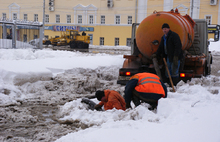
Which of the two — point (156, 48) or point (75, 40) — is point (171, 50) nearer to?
point (156, 48)

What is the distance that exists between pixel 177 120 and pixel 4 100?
164 inches

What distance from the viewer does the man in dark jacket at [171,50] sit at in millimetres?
6625

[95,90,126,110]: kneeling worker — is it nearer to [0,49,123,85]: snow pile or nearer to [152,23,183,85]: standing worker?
[152,23,183,85]: standing worker

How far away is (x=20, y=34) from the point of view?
1789 centimetres

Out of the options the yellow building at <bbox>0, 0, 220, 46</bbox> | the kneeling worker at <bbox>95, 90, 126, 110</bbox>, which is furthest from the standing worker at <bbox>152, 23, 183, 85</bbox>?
the yellow building at <bbox>0, 0, 220, 46</bbox>

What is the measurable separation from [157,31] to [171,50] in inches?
24.4

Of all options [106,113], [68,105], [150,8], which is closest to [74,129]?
[106,113]

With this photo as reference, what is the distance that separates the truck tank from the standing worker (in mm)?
242

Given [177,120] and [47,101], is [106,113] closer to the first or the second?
[177,120]

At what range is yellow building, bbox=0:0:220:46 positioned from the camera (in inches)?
1489

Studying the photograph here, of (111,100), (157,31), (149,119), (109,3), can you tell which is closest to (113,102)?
(111,100)

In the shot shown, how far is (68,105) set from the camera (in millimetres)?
5852

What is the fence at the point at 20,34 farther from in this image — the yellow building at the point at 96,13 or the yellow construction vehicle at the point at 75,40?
the yellow building at the point at 96,13

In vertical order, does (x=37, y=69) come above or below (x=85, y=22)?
below
